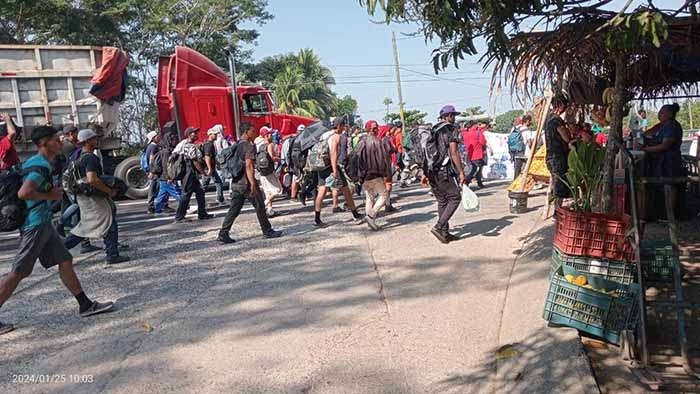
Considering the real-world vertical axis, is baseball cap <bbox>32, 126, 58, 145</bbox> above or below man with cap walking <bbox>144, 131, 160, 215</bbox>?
above

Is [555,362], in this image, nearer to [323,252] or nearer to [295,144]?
[323,252]

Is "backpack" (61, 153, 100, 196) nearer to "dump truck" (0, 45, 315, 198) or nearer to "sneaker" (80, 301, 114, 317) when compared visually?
"sneaker" (80, 301, 114, 317)

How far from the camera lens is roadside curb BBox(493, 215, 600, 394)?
129 inches

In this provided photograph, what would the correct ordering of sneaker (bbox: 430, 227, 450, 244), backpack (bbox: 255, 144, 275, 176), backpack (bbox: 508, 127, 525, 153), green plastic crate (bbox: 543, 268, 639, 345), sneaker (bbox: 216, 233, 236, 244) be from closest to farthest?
green plastic crate (bbox: 543, 268, 639, 345), sneaker (bbox: 430, 227, 450, 244), sneaker (bbox: 216, 233, 236, 244), backpack (bbox: 255, 144, 275, 176), backpack (bbox: 508, 127, 525, 153)

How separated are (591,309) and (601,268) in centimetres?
38

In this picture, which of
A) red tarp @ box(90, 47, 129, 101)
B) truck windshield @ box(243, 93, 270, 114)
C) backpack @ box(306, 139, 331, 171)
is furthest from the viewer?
truck windshield @ box(243, 93, 270, 114)

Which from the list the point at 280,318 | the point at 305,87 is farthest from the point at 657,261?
the point at 305,87

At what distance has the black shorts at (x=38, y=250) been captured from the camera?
4.45m

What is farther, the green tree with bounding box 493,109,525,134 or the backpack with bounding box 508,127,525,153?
the backpack with bounding box 508,127,525,153

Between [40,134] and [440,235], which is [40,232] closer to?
[40,134]

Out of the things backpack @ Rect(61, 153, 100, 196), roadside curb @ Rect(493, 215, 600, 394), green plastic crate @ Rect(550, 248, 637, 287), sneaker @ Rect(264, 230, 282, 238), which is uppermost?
backpack @ Rect(61, 153, 100, 196)

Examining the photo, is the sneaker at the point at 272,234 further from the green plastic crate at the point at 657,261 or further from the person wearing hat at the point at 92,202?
the green plastic crate at the point at 657,261

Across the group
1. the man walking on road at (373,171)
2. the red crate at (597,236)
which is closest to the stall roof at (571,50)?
the red crate at (597,236)

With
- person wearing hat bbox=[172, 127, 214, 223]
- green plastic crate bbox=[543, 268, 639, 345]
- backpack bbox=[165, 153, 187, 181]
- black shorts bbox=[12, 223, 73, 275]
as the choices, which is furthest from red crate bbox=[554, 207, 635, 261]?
backpack bbox=[165, 153, 187, 181]
